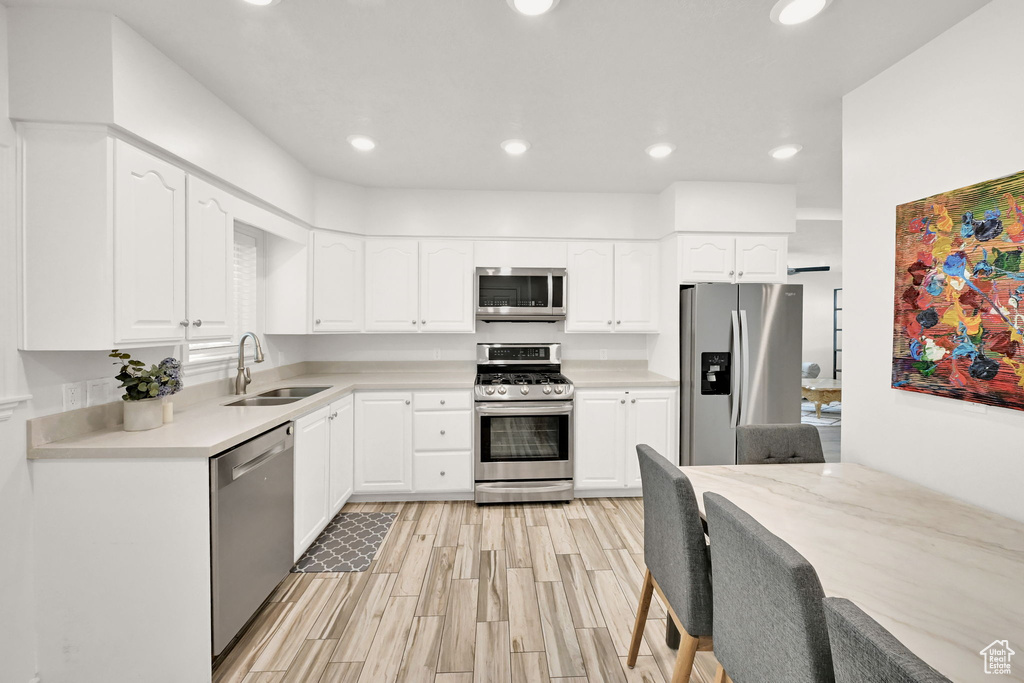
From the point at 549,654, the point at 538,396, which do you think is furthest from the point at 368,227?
the point at 549,654

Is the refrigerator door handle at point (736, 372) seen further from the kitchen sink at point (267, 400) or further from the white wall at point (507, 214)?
the kitchen sink at point (267, 400)

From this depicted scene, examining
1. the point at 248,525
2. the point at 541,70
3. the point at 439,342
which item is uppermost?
the point at 541,70

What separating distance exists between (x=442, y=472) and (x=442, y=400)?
0.56 meters

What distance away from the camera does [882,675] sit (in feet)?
2.08

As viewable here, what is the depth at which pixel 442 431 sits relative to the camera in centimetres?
346

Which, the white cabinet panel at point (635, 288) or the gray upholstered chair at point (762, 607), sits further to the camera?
the white cabinet panel at point (635, 288)

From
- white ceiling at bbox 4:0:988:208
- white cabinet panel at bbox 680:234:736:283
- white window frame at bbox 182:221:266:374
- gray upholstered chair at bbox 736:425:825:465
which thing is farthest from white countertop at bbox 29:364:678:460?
white ceiling at bbox 4:0:988:208

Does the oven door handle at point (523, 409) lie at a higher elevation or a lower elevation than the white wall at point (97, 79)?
lower

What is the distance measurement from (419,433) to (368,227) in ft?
5.79

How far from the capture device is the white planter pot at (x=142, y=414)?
1.87 m

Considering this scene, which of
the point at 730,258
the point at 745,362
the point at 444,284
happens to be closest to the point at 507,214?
the point at 444,284

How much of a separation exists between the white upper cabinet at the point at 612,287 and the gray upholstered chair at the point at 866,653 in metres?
3.14

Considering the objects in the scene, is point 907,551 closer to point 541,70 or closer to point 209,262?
point 541,70

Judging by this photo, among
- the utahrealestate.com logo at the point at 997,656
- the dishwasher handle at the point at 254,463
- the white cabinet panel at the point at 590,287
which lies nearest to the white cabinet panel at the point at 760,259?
the white cabinet panel at the point at 590,287
